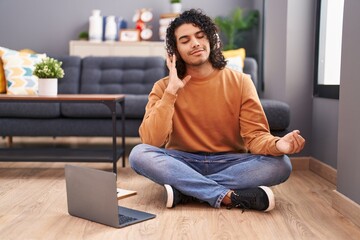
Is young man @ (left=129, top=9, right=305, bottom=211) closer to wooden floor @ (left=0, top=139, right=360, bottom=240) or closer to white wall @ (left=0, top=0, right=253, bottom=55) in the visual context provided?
wooden floor @ (left=0, top=139, right=360, bottom=240)

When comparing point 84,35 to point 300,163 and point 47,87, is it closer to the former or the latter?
point 47,87

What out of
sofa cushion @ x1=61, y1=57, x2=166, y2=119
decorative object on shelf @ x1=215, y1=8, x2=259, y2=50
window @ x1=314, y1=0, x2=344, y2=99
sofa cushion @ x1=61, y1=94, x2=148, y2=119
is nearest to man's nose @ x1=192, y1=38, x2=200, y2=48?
window @ x1=314, y1=0, x2=344, y2=99

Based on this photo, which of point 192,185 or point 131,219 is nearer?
point 131,219

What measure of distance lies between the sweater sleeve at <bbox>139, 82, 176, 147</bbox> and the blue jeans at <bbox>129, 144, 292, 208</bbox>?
0.06m

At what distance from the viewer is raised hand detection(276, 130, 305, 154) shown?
1.91 m

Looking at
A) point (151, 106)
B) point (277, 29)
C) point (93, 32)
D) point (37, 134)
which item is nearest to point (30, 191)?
point (151, 106)

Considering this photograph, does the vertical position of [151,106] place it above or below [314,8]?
below

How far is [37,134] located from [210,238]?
212cm

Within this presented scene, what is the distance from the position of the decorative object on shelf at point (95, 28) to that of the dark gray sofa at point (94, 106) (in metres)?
1.57

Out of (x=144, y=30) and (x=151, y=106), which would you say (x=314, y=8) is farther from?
(x=144, y=30)

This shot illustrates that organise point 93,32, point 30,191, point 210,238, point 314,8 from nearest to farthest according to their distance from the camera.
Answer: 1. point 210,238
2. point 30,191
3. point 314,8
4. point 93,32

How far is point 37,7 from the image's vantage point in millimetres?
5930

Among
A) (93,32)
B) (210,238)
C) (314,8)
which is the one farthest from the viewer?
(93,32)

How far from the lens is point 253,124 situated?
2.15 metres
